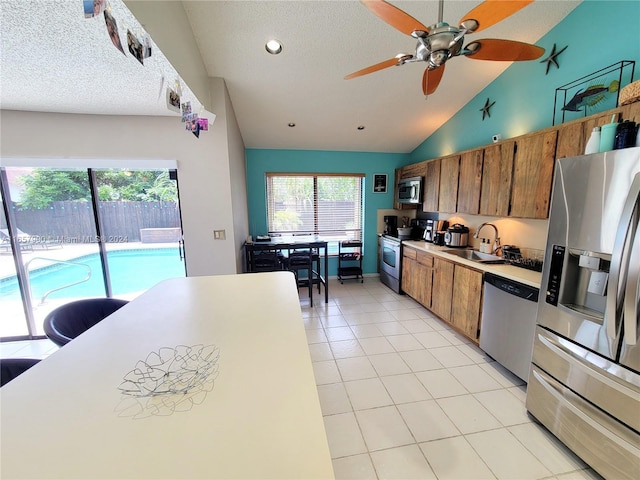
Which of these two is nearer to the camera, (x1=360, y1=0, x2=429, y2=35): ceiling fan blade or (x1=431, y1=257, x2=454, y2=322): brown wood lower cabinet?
(x1=360, y1=0, x2=429, y2=35): ceiling fan blade

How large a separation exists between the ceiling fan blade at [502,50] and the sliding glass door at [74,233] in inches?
114

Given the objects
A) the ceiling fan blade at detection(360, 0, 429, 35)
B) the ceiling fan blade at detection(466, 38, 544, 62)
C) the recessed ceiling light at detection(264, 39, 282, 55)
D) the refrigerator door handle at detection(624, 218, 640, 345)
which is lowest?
the refrigerator door handle at detection(624, 218, 640, 345)

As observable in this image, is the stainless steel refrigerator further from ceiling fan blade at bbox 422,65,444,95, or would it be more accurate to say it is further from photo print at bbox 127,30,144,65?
photo print at bbox 127,30,144,65

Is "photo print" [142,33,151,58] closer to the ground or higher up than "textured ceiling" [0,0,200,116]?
closer to the ground

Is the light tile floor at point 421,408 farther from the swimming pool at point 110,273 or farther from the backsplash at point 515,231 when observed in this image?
the backsplash at point 515,231

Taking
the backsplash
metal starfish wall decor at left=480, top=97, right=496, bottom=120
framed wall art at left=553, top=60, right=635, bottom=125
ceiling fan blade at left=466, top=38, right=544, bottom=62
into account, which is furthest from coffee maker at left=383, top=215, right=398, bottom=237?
ceiling fan blade at left=466, top=38, right=544, bottom=62

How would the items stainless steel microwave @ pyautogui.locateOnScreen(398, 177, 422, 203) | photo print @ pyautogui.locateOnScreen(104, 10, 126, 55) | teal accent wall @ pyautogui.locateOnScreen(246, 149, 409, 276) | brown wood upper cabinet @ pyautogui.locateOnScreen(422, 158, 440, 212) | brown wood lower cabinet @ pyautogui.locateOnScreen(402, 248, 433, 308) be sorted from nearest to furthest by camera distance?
photo print @ pyautogui.locateOnScreen(104, 10, 126, 55), brown wood lower cabinet @ pyautogui.locateOnScreen(402, 248, 433, 308), brown wood upper cabinet @ pyautogui.locateOnScreen(422, 158, 440, 212), stainless steel microwave @ pyautogui.locateOnScreen(398, 177, 422, 203), teal accent wall @ pyautogui.locateOnScreen(246, 149, 409, 276)

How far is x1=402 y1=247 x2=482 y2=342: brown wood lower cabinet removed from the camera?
2535mm

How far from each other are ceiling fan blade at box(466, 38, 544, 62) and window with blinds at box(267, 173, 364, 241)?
3.20 metres

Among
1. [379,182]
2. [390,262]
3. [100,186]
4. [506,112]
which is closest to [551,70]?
[506,112]

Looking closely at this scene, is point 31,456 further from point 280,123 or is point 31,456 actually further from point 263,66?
point 280,123

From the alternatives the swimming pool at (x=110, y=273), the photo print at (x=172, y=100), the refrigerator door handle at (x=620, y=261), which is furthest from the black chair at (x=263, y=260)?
the refrigerator door handle at (x=620, y=261)

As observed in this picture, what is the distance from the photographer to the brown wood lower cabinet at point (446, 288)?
2.54 meters

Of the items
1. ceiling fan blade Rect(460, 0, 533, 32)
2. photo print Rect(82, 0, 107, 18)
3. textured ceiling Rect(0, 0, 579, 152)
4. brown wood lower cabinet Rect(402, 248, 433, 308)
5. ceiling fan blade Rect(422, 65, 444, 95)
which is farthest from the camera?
brown wood lower cabinet Rect(402, 248, 433, 308)
